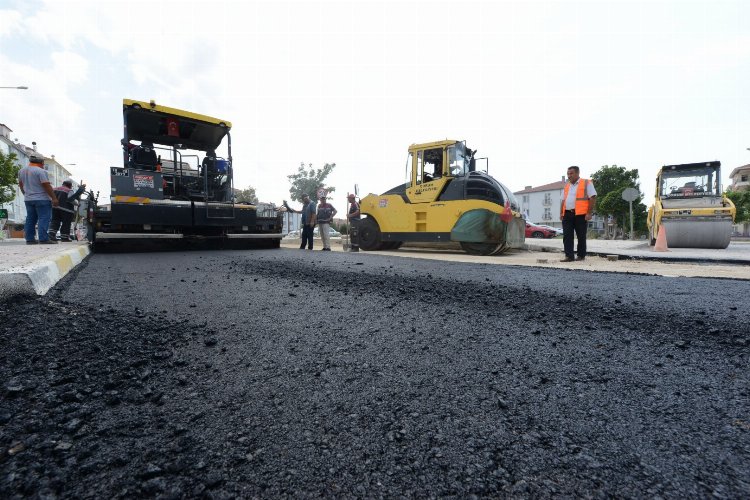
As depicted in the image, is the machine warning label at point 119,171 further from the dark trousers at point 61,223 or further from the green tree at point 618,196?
the green tree at point 618,196

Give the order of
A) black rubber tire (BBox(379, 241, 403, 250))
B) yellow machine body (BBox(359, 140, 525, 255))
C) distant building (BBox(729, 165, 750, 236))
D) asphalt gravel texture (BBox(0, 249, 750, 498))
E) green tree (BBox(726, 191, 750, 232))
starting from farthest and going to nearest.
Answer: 1. distant building (BBox(729, 165, 750, 236))
2. green tree (BBox(726, 191, 750, 232))
3. black rubber tire (BBox(379, 241, 403, 250))
4. yellow machine body (BBox(359, 140, 525, 255))
5. asphalt gravel texture (BBox(0, 249, 750, 498))

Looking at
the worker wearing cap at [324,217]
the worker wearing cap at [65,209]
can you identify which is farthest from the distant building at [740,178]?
the worker wearing cap at [65,209]

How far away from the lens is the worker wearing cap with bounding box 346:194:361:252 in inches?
444

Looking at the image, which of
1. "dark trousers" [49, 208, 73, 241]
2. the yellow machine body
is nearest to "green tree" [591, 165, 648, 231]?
the yellow machine body

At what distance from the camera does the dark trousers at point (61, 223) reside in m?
9.74

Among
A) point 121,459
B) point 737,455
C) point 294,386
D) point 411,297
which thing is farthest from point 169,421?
point 411,297

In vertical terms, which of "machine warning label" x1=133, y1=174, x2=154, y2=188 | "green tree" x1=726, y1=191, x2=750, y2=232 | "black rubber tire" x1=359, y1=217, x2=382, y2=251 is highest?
"green tree" x1=726, y1=191, x2=750, y2=232

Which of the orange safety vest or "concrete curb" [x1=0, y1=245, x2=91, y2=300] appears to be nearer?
"concrete curb" [x1=0, y1=245, x2=91, y2=300]

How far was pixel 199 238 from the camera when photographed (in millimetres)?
8594

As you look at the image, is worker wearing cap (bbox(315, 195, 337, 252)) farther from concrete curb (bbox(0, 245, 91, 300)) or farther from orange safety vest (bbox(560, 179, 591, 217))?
concrete curb (bbox(0, 245, 91, 300))

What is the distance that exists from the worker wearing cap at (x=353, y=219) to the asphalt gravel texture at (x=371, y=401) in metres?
8.63

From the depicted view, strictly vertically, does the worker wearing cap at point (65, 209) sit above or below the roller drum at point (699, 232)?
above

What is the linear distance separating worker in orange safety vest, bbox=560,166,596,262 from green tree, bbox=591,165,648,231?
3258cm

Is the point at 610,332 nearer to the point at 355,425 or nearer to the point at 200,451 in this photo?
the point at 355,425
